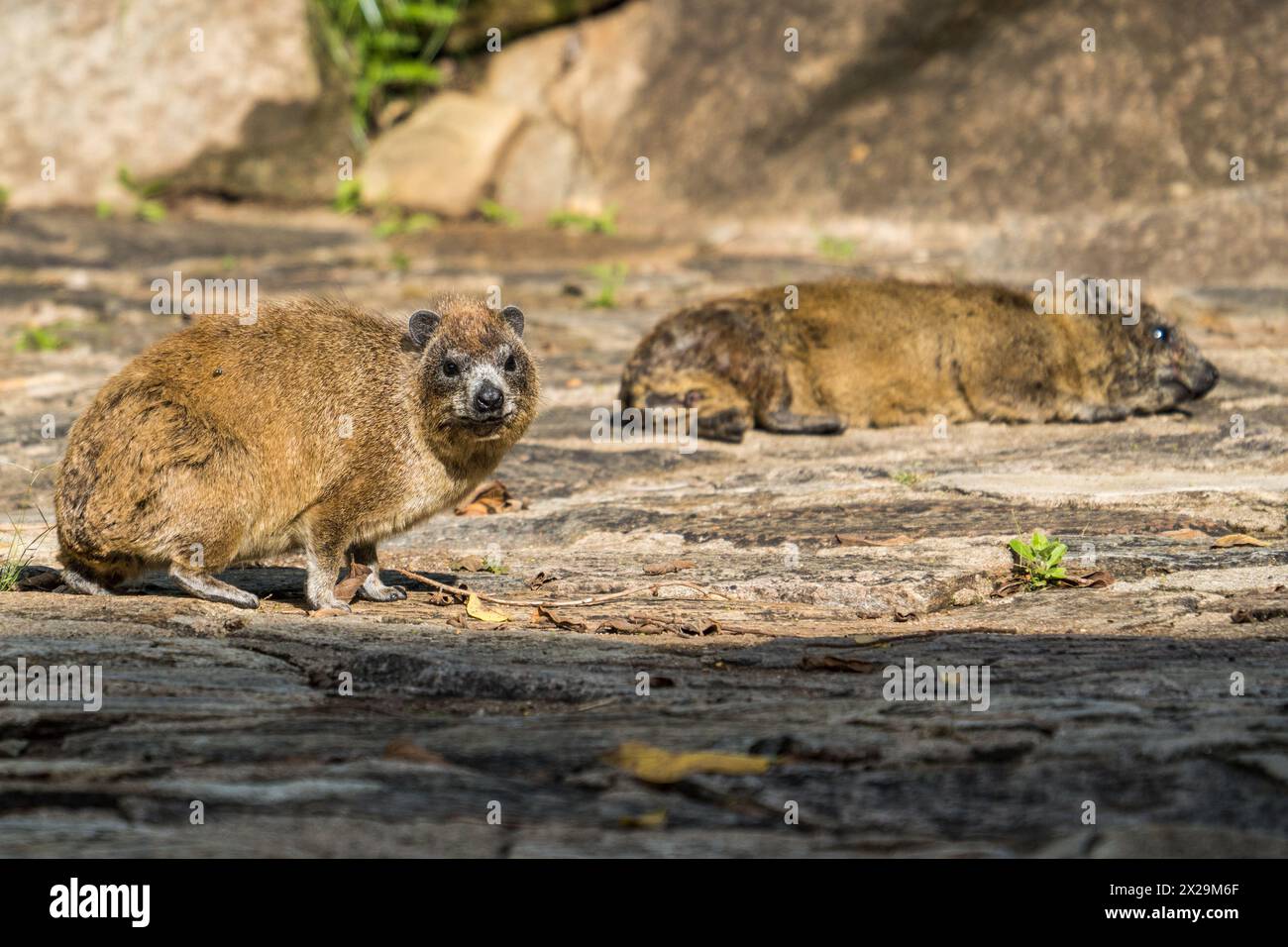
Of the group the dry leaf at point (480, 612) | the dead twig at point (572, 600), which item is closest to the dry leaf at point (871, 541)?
the dead twig at point (572, 600)

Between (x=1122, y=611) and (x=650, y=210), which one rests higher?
(x=650, y=210)

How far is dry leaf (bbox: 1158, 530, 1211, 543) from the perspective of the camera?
20.4 ft

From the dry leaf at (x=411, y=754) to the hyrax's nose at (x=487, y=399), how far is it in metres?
2.02

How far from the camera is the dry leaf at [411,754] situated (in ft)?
11.9

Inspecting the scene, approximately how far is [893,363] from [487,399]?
13.8 ft

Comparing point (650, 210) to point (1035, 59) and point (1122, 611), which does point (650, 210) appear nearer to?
point (1035, 59)

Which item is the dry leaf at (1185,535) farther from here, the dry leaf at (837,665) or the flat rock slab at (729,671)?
the dry leaf at (837,665)

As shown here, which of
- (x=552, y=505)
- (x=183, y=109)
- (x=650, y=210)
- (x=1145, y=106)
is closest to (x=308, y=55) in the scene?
(x=183, y=109)

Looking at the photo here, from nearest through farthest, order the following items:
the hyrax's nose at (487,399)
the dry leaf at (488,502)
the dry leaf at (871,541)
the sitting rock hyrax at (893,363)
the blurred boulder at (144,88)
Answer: the hyrax's nose at (487,399) → the dry leaf at (871,541) → the dry leaf at (488,502) → the sitting rock hyrax at (893,363) → the blurred boulder at (144,88)

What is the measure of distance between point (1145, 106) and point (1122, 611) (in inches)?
359

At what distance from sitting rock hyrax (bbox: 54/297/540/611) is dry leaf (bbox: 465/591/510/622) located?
46cm

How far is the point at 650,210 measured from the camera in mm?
15039

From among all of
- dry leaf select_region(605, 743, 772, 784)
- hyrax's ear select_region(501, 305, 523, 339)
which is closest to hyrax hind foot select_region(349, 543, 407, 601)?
hyrax's ear select_region(501, 305, 523, 339)

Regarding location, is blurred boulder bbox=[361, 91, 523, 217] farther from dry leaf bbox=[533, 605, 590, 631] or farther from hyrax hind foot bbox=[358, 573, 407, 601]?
dry leaf bbox=[533, 605, 590, 631]
